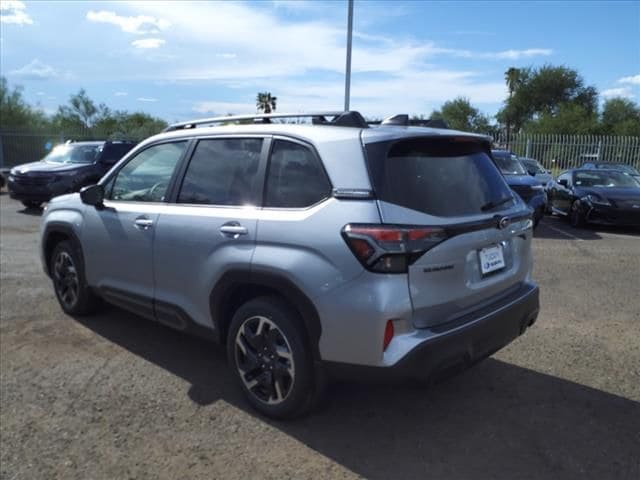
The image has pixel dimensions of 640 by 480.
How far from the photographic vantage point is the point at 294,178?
3.25m

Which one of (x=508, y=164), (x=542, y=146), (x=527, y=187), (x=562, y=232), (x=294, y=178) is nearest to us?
(x=294, y=178)

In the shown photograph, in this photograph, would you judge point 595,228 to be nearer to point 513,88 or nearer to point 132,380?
point 132,380

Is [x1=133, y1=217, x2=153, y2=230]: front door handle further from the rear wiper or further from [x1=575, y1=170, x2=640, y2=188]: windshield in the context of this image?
[x1=575, y1=170, x2=640, y2=188]: windshield

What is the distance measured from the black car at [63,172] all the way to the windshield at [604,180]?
11534mm

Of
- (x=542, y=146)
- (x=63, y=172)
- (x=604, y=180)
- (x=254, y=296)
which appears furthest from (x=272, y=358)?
(x=542, y=146)

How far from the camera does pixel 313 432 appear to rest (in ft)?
10.8

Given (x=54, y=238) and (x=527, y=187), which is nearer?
(x=54, y=238)

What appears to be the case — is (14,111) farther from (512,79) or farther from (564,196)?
(512,79)

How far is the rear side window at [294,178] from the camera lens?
3.12 meters

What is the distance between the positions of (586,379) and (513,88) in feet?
195

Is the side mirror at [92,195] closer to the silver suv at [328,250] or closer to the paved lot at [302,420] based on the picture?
the silver suv at [328,250]

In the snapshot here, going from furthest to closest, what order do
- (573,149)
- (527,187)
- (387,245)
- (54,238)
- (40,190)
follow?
(573,149), (40,190), (527,187), (54,238), (387,245)

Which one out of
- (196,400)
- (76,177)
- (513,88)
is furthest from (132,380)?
(513,88)

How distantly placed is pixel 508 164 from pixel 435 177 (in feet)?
33.2
